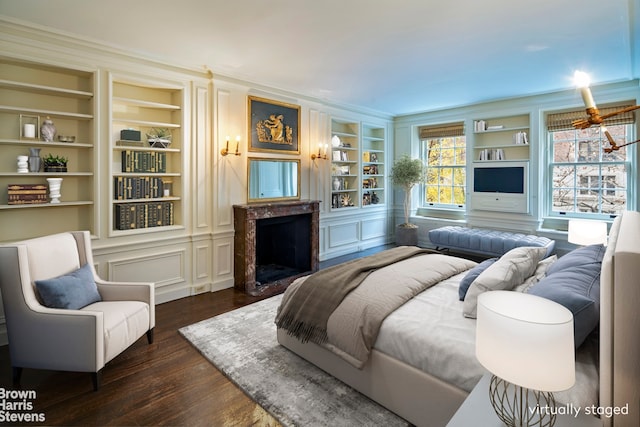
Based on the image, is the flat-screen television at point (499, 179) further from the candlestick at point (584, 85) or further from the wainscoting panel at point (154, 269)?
the wainscoting panel at point (154, 269)

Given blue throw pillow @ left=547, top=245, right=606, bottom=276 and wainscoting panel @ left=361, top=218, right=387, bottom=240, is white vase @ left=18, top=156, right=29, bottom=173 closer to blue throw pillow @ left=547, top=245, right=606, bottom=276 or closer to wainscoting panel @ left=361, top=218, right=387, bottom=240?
blue throw pillow @ left=547, top=245, right=606, bottom=276

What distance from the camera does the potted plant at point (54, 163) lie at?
10.4 ft

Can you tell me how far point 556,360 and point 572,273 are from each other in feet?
3.51

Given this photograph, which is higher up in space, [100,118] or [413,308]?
[100,118]

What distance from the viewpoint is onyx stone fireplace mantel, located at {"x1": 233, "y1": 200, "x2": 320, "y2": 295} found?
13.7 feet

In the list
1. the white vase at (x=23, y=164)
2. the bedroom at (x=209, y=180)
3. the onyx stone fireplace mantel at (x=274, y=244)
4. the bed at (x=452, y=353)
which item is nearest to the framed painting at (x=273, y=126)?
the bedroom at (x=209, y=180)

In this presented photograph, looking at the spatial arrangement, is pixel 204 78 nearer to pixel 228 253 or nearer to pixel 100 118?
pixel 100 118

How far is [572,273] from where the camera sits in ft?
5.96

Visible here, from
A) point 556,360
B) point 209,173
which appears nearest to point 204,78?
point 209,173

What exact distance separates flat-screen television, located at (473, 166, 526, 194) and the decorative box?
5.20 metres

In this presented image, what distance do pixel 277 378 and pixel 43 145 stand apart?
303 cm

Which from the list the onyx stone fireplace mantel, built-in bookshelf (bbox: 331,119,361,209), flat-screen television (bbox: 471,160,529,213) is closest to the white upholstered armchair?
the onyx stone fireplace mantel

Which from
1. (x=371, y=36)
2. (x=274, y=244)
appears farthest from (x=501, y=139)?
(x=274, y=244)

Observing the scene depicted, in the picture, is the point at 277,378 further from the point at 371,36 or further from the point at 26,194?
the point at 371,36
